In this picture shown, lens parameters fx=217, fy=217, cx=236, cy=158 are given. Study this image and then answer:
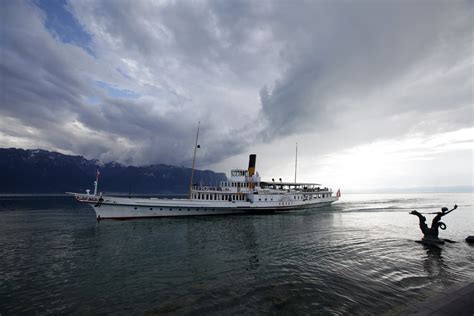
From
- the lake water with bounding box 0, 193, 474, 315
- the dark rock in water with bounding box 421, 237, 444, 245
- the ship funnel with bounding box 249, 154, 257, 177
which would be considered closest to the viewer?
the lake water with bounding box 0, 193, 474, 315

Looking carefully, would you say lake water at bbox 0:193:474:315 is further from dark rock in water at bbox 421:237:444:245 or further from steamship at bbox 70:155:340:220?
steamship at bbox 70:155:340:220

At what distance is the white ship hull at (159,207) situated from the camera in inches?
1425

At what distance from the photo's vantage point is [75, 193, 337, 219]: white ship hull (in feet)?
119

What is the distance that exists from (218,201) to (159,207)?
11440mm

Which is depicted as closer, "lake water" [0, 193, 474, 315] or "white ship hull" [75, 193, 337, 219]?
"lake water" [0, 193, 474, 315]

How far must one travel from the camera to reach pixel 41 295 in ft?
37.0

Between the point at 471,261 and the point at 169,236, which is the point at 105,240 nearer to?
the point at 169,236

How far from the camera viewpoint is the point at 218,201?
44344mm

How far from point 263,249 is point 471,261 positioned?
1547cm

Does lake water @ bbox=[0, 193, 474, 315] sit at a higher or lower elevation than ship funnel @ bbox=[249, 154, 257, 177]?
lower

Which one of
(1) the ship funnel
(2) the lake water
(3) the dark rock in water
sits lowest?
(2) the lake water

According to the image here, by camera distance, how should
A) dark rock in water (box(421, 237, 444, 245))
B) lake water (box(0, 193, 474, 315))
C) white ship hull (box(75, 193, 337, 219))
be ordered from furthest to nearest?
white ship hull (box(75, 193, 337, 219))
dark rock in water (box(421, 237, 444, 245))
lake water (box(0, 193, 474, 315))

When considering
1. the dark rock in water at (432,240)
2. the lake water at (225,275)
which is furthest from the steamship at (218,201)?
the dark rock in water at (432,240)

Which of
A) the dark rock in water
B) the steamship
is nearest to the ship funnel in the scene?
the steamship
